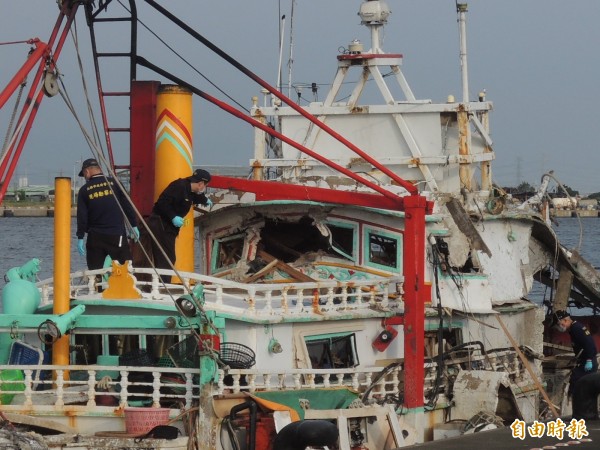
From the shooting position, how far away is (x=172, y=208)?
1977cm

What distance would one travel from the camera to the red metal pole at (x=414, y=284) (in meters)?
18.6

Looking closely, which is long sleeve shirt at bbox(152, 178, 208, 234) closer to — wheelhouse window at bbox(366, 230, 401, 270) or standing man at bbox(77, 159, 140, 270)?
standing man at bbox(77, 159, 140, 270)

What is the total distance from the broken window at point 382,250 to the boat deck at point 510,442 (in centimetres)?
539

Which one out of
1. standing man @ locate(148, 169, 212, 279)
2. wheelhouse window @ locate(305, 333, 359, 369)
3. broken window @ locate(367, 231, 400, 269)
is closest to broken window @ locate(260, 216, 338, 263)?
broken window @ locate(367, 231, 400, 269)

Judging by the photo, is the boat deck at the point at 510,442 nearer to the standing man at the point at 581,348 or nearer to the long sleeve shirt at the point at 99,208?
the standing man at the point at 581,348

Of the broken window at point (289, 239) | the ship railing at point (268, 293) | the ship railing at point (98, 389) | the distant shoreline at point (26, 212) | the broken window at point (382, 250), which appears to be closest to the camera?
the ship railing at point (98, 389)

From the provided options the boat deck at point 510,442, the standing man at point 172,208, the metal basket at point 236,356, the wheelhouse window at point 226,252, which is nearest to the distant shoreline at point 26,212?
the wheelhouse window at point 226,252

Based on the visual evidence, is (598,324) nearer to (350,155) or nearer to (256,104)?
(350,155)

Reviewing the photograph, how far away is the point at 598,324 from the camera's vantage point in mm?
27922

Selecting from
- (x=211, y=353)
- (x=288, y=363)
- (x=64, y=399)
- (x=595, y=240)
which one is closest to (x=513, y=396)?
(x=288, y=363)

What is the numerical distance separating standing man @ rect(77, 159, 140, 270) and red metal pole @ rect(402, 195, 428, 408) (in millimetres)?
3844

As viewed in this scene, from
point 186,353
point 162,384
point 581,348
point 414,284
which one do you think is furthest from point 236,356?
point 581,348

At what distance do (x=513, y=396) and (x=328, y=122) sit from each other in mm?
5960

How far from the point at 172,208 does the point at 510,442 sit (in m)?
6.46
